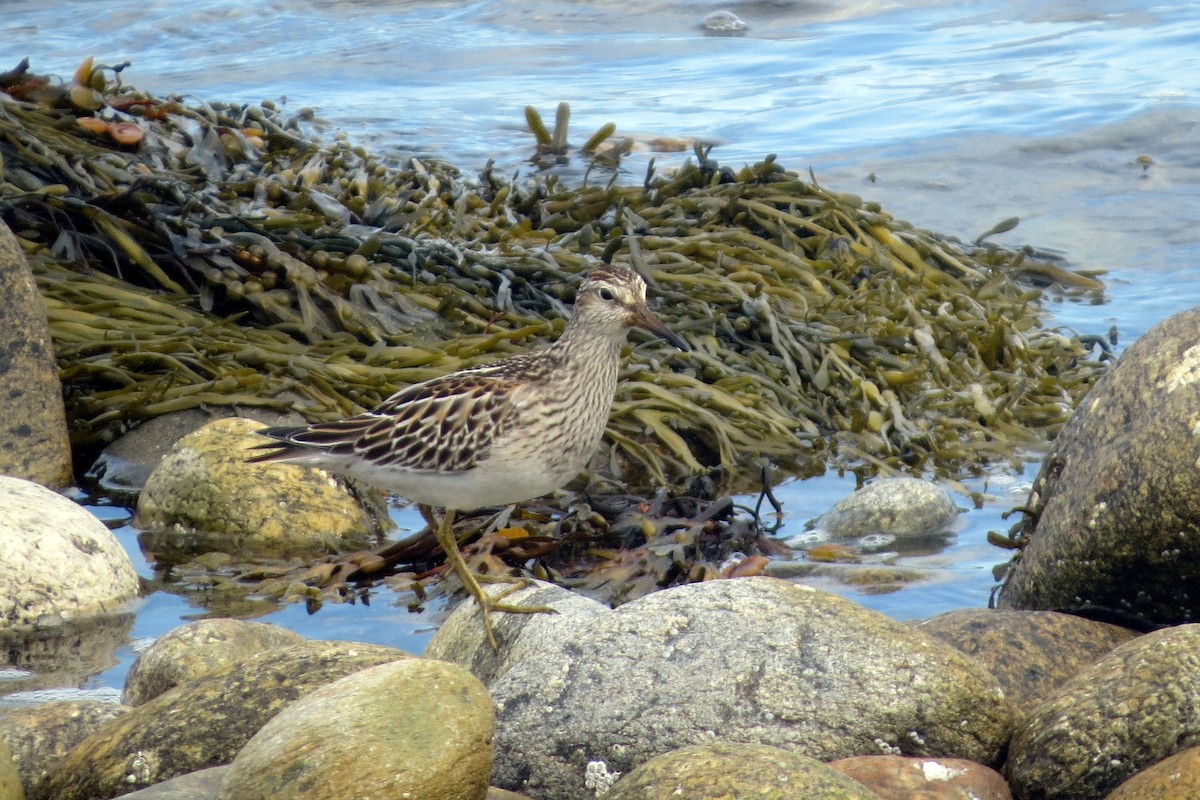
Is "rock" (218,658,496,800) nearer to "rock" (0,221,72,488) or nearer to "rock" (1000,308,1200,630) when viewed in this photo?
"rock" (1000,308,1200,630)

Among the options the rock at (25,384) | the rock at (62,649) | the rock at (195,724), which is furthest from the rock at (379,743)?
the rock at (25,384)

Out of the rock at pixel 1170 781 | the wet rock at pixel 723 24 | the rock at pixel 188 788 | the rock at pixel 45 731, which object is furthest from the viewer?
the wet rock at pixel 723 24

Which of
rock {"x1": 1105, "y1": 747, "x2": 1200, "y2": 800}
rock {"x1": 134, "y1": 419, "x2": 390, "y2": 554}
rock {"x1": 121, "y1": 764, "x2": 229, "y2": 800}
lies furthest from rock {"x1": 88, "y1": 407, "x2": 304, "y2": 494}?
rock {"x1": 1105, "y1": 747, "x2": 1200, "y2": 800}

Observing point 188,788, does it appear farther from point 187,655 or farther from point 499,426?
point 499,426

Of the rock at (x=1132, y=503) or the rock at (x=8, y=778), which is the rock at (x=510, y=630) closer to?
the rock at (x=8, y=778)

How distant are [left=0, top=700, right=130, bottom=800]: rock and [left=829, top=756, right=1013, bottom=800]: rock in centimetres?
180

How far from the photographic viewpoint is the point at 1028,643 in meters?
3.91

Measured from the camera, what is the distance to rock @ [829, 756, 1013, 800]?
9.93ft

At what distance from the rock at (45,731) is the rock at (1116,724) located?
7.13 feet

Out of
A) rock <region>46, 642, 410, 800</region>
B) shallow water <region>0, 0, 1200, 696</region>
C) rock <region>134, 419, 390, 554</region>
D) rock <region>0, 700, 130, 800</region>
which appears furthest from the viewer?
shallow water <region>0, 0, 1200, 696</region>

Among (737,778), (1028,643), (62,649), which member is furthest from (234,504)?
(737,778)

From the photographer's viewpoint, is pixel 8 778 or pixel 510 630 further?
pixel 510 630

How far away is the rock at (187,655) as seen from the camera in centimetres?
376

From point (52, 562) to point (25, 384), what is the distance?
120cm
